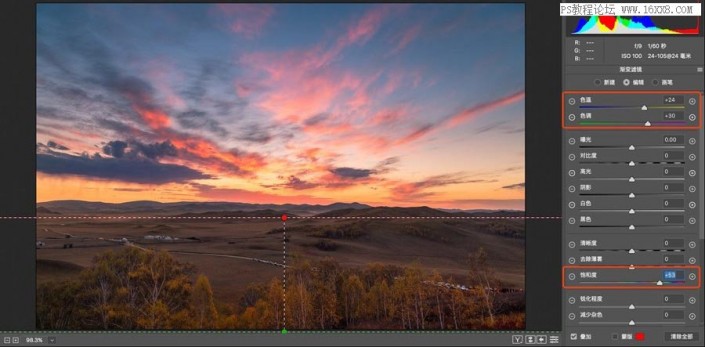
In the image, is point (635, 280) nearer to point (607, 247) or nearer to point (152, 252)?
point (607, 247)

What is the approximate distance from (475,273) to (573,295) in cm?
271

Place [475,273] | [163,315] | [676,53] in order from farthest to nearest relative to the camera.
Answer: [475,273]
[163,315]
[676,53]

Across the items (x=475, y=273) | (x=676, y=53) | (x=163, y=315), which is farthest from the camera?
(x=475, y=273)

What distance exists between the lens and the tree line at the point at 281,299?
7668 millimetres

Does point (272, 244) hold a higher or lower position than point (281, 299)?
higher

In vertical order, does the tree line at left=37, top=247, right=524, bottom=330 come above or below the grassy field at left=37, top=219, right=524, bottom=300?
below

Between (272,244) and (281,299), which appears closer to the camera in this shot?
(281,299)

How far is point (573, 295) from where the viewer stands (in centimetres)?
656

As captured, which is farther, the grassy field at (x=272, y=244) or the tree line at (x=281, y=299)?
the grassy field at (x=272, y=244)

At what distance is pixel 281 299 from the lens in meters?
8.14

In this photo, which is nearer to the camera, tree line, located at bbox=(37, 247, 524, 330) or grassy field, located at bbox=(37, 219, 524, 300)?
tree line, located at bbox=(37, 247, 524, 330)

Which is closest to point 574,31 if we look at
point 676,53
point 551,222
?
point 676,53

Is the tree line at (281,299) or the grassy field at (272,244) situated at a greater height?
the grassy field at (272,244)

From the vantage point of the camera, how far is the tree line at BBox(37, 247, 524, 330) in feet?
25.2
